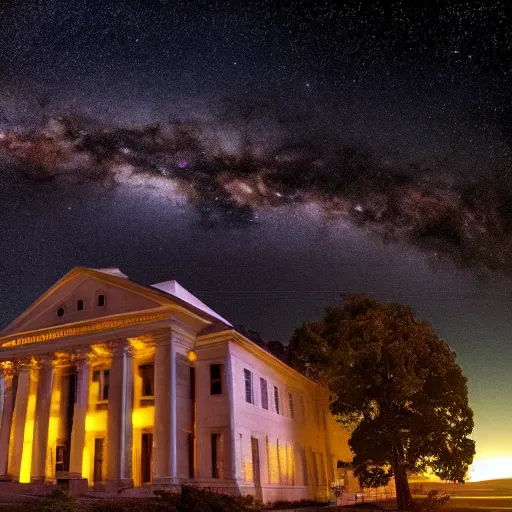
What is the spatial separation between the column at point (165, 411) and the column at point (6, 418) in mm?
9836

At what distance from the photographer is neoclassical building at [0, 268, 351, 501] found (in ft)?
91.4

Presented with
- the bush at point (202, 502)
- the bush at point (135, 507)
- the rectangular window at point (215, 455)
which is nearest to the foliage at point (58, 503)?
the bush at point (135, 507)

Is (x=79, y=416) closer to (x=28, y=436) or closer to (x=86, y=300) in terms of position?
(x=28, y=436)

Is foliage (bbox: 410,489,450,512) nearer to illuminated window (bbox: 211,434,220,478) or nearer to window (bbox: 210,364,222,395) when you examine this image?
illuminated window (bbox: 211,434,220,478)

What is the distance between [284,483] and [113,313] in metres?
14.5

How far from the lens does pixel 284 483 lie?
33.6m

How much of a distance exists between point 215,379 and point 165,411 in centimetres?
331

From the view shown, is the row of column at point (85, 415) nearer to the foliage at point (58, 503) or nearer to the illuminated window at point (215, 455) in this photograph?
the illuminated window at point (215, 455)

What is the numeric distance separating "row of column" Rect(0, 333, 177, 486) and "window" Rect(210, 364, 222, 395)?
2340mm

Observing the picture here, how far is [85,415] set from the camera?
96.2 feet

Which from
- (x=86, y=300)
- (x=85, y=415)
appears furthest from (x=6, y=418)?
(x=86, y=300)

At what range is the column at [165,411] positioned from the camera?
26.5 m

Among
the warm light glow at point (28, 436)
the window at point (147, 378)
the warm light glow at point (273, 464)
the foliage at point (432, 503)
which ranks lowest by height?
the foliage at point (432, 503)

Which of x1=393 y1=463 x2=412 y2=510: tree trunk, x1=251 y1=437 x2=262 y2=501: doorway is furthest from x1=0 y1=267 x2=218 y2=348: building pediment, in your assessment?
x1=393 y1=463 x2=412 y2=510: tree trunk
